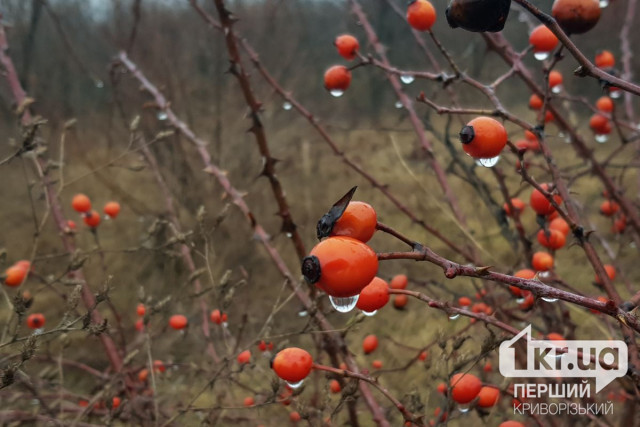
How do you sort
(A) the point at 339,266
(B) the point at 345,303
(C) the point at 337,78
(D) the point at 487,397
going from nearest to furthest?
(A) the point at 339,266, (B) the point at 345,303, (D) the point at 487,397, (C) the point at 337,78

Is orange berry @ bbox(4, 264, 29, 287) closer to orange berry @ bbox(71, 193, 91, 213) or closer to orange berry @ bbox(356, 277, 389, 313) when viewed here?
orange berry @ bbox(71, 193, 91, 213)

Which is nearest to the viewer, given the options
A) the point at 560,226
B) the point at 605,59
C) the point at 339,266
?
the point at 339,266

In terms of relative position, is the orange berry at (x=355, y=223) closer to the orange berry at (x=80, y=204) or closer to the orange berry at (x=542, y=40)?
the orange berry at (x=542, y=40)

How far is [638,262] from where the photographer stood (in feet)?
13.5

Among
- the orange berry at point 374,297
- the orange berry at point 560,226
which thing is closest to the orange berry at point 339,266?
the orange berry at point 374,297

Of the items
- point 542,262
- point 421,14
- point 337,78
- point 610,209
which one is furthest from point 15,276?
point 610,209

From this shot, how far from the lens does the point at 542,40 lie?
4.76 ft

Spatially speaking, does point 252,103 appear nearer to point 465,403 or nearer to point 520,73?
point 520,73

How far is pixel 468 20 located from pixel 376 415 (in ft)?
2.75

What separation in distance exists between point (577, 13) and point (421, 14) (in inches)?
15.9

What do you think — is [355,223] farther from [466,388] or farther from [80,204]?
[80,204]

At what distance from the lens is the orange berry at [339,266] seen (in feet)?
2.05

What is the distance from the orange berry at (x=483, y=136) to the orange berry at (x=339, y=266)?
1.10 ft

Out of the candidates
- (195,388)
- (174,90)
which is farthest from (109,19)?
(195,388)
